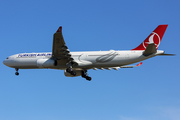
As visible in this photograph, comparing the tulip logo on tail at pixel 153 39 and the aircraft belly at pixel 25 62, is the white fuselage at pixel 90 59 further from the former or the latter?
the tulip logo on tail at pixel 153 39

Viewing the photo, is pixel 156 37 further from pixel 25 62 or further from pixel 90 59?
pixel 25 62

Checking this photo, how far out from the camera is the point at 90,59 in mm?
36594

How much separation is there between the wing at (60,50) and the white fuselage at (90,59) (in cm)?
107

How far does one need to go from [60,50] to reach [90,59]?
436 cm

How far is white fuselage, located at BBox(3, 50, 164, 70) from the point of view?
35094mm

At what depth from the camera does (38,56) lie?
1534 inches

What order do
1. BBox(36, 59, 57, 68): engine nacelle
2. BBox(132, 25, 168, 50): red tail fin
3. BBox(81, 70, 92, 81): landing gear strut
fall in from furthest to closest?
BBox(81, 70, 92, 81): landing gear strut → BBox(36, 59, 57, 68): engine nacelle → BBox(132, 25, 168, 50): red tail fin

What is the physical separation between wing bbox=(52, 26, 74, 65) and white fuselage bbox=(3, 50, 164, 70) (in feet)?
3.52

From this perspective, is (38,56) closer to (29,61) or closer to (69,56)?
(29,61)

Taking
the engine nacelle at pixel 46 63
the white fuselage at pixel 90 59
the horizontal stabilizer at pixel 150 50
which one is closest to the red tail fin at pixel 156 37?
the white fuselage at pixel 90 59

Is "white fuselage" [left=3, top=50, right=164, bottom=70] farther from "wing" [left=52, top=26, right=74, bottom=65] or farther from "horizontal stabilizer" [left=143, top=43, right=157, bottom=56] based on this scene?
"wing" [left=52, top=26, right=74, bottom=65]

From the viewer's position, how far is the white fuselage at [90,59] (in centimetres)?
3509

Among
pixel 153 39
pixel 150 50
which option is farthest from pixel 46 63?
pixel 153 39

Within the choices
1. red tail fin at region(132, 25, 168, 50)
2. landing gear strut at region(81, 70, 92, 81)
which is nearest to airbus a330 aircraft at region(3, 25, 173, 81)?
red tail fin at region(132, 25, 168, 50)
